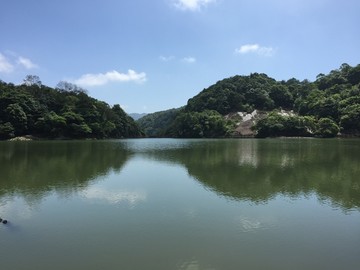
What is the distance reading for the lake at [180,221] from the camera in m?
9.54

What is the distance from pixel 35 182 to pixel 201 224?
14.0 metres

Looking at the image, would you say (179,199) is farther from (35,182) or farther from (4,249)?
(35,182)

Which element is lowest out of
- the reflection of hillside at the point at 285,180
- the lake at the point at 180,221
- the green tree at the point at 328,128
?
the lake at the point at 180,221

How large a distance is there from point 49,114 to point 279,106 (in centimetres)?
9610

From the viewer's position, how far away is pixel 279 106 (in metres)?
146

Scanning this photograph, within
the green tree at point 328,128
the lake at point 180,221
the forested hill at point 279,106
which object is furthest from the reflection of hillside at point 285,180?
the forested hill at point 279,106

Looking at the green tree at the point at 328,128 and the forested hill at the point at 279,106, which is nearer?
the green tree at the point at 328,128

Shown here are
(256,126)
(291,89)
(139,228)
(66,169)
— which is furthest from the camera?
(291,89)

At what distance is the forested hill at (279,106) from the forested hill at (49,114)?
35.3 m

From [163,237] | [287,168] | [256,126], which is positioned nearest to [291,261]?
[163,237]

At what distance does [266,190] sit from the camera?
19891mm

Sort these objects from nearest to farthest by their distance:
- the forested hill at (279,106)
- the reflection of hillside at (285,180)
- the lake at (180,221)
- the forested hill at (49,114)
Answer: the lake at (180,221), the reflection of hillside at (285,180), the forested hill at (49,114), the forested hill at (279,106)

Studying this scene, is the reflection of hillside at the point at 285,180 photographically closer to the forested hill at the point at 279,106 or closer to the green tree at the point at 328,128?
the green tree at the point at 328,128

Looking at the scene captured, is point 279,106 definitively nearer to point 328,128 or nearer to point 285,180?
point 328,128
